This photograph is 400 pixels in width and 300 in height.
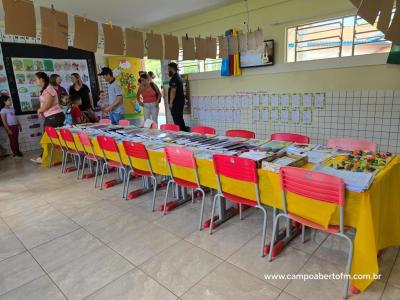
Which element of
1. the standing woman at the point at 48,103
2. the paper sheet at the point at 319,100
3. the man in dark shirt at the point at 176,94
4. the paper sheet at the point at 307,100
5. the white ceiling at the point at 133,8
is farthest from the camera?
the man in dark shirt at the point at 176,94

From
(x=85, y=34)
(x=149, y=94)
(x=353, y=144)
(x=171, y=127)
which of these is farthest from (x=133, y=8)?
(x=353, y=144)

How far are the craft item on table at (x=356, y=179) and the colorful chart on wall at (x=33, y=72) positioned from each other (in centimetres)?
626

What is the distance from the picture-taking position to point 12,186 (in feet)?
13.0

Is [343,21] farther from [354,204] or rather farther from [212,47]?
[354,204]

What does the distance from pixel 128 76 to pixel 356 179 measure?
6.91m

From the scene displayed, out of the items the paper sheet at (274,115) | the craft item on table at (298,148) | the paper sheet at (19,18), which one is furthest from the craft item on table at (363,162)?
the paper sheet at (19,18)

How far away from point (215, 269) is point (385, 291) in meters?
1.05

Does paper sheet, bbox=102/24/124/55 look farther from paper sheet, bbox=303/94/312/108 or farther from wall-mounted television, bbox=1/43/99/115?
wall-mounted television, bbox=1/43/99/115

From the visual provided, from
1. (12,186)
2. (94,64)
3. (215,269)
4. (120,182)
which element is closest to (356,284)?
(215,269)

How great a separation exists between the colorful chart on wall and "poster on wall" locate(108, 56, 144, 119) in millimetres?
1032

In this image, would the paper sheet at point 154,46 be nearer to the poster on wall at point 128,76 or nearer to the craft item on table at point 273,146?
the craft item on table at point 273,146

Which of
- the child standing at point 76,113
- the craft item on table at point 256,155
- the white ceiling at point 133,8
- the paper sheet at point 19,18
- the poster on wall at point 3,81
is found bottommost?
the craft item on table at point 256,155

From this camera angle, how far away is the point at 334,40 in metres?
3.78

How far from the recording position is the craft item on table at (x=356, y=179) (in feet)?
5.04
